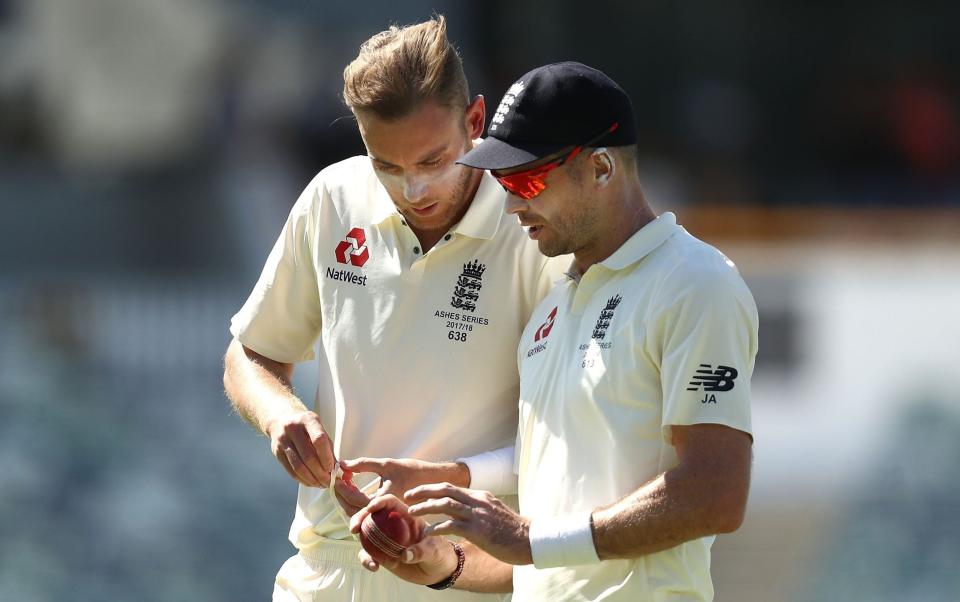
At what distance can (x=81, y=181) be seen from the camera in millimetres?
11047

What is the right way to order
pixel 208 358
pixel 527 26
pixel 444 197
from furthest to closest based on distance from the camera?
1. pixel 527 26
2. pixel 208 358
3. pixel 444 197

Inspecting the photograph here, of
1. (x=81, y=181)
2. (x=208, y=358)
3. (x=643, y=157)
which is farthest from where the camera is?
(x=643, y=157)

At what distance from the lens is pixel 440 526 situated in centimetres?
274

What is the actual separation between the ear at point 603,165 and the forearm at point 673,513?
54cm

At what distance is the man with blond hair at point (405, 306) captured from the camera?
10.2 ft

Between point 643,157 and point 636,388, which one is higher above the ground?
point 636,388

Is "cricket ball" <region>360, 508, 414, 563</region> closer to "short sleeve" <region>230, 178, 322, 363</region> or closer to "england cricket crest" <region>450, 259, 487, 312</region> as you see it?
"england cricket crest" <region>450, 259, 487, 312</region>

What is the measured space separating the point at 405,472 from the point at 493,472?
0.20m

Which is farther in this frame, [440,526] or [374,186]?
[374,186]

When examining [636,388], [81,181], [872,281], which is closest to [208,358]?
[81,181]

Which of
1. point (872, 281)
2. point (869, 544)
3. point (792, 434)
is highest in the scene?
point (872, 281)

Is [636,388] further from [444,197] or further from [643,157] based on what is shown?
[643,157]

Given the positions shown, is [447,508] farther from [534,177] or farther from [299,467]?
[534,177]

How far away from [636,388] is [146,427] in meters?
7.68
